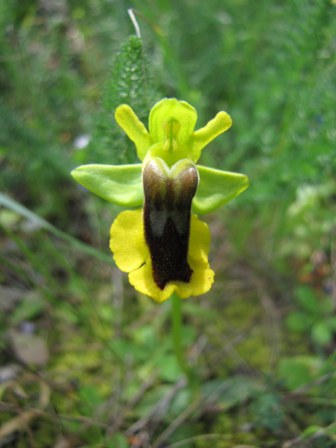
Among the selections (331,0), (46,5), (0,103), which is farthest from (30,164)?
(331,0)

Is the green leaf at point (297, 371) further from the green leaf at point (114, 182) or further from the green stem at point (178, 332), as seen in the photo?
the green leaf at point (114, 182)

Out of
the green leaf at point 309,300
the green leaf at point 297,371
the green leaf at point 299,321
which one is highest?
the green leaf at point 309,300

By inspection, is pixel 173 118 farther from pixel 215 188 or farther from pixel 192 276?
pixel 192 276

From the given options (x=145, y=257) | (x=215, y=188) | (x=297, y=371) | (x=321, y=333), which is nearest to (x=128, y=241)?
(x=145, y=257)

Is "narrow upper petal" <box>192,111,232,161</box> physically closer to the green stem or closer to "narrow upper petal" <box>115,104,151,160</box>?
"narrow upper petal" <box>115,104,151,160</box>

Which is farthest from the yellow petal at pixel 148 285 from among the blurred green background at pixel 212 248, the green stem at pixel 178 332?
the blurred green background at pixel 212 248
